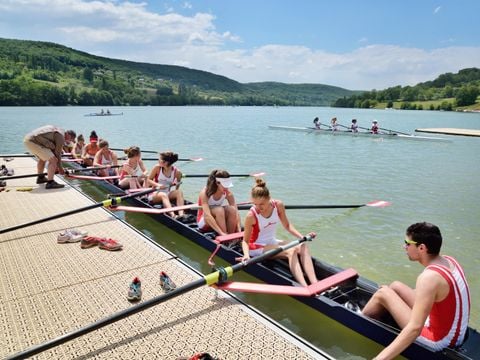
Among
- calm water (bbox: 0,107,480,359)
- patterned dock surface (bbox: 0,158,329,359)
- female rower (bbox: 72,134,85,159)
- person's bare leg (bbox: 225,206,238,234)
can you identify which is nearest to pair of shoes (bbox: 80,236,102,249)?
patterned dock surface (bbox: 0,158,329,359)

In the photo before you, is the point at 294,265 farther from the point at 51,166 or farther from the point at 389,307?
the point at 51,166

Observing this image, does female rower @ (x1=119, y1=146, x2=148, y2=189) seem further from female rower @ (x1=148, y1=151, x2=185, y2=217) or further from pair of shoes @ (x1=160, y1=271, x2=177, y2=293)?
pair of shoes @ (x1=160, y1=271, x2=177, y2=293)

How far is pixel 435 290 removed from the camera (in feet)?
10.4

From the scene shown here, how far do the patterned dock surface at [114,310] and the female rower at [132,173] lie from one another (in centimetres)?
283

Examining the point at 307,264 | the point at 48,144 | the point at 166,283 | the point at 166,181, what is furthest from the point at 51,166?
the point at 307,264

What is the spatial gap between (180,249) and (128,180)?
3245 mm

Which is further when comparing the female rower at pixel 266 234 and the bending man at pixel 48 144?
the bending man at pixel 48 144

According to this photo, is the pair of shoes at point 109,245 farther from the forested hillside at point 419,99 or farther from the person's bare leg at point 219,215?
the forested hillside at point 419,99

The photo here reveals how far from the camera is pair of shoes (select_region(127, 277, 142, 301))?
496cm

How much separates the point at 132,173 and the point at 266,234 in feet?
18.3

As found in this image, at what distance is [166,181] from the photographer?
8781 mm

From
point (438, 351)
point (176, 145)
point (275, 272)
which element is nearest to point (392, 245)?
point (275, 272)

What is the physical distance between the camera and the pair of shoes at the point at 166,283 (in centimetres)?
523

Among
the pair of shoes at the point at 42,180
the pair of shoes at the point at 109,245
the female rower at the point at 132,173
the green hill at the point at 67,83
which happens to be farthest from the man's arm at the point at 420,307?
the green hill at the point at 67,83
